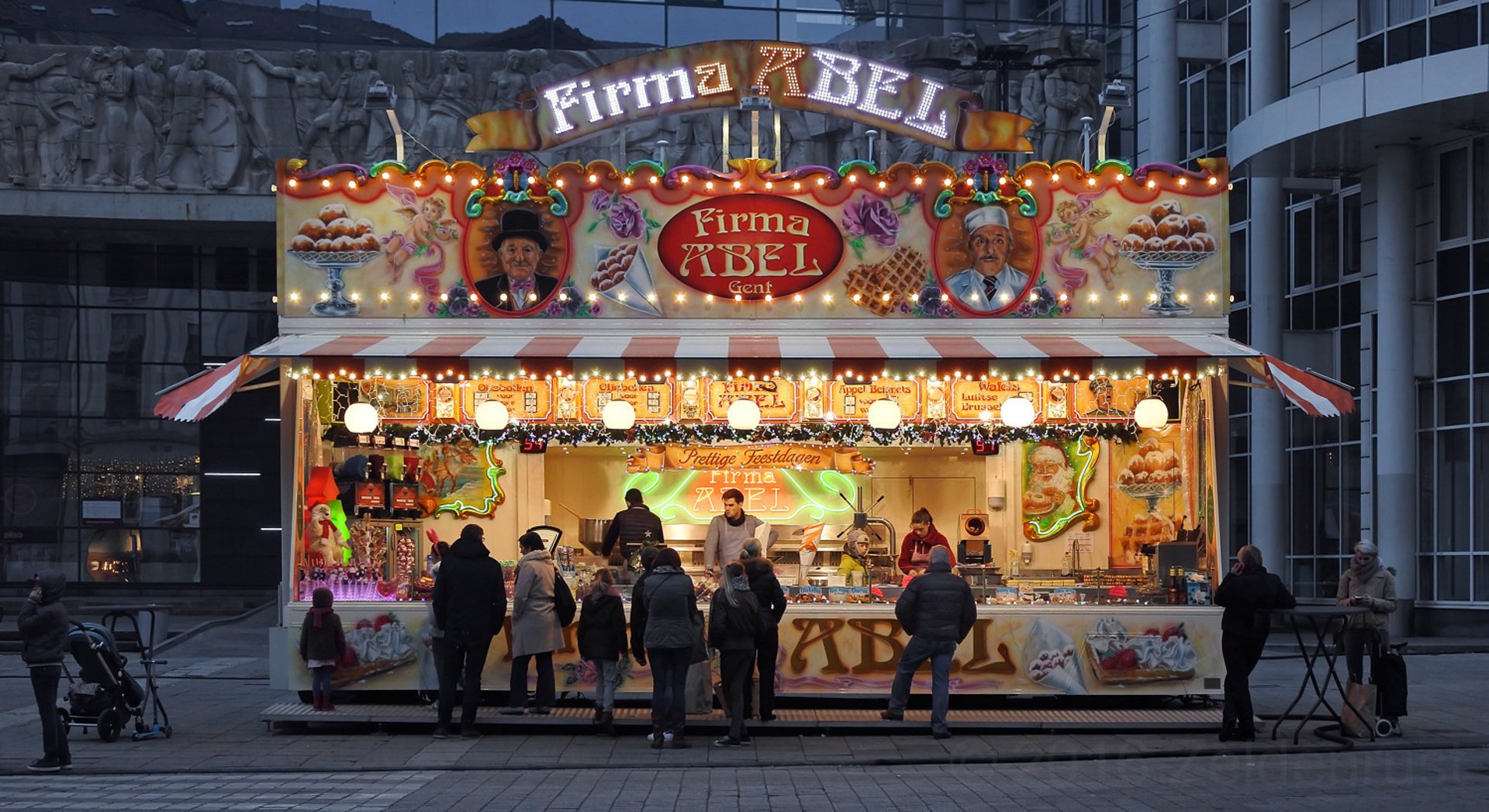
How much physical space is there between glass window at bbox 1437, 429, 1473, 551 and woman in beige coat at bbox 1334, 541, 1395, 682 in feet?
43.7

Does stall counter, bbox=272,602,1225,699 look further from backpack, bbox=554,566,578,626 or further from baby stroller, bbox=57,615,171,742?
baby stroller, bbox=57,615,171,742

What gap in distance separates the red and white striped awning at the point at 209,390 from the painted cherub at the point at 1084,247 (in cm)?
737

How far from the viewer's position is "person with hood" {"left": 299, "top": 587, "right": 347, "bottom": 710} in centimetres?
1504

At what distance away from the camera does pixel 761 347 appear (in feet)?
50.0

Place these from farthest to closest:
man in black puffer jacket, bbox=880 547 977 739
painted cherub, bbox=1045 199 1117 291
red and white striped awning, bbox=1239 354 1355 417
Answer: painted cherub, bbox=1045 199 1117 291, red and white striped awning, bbox=1239 354 1355 417, man in black puffer jacket, bbox=880 547 977 739

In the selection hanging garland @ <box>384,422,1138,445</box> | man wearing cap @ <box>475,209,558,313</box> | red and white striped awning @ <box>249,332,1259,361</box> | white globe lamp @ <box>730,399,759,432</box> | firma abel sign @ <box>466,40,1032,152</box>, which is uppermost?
firma abel sign @ <box>466,40,1032,152</box>

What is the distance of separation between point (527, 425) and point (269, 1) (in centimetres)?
2037

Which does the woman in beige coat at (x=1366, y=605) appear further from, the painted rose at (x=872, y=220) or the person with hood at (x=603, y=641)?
the person with hood at (x=603, y=641)

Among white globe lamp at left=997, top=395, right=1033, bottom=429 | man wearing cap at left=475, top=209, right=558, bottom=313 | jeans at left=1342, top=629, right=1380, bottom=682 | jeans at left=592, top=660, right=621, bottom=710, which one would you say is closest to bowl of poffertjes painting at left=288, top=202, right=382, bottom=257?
man wearing cap at left=475, top=209, right=558, bottom=313

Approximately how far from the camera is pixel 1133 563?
58.1 ft

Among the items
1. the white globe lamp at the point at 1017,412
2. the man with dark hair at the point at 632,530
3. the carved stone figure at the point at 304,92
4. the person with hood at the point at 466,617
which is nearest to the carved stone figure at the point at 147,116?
the carved stone figure at the point at 304,92

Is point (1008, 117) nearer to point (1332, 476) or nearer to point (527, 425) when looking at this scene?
point (527, 425)

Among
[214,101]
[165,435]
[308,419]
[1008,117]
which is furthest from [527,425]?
[165,435]

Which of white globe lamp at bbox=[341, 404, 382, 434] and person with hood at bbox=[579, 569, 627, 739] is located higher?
white globe lamp at bbox=[341, 404, 382, 434]
